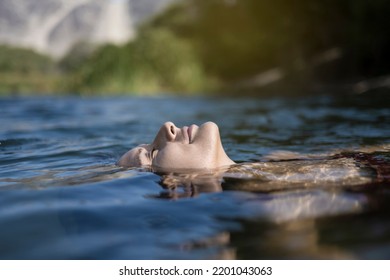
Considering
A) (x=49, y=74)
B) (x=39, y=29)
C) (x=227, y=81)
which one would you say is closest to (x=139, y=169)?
(x=39, y=29)

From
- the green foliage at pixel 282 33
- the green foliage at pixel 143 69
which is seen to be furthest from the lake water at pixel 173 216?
the green foliage at pixel 282 33

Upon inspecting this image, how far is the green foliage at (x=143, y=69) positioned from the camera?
16.0m

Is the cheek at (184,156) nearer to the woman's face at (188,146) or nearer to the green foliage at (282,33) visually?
the woman's face at (188,146)

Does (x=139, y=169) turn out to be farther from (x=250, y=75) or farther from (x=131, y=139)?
(x=250, y=75)

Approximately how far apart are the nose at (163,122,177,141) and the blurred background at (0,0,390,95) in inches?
215

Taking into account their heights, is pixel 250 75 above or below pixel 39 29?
above

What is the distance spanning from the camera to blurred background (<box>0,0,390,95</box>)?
1522 cm

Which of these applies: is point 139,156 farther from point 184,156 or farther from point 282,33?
point 282,33

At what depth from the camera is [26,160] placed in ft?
13.5

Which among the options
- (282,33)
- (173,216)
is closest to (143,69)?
(282,33)

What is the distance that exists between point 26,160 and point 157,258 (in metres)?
2.75

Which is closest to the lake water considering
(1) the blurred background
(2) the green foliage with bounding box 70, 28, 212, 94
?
(1) the blurred background

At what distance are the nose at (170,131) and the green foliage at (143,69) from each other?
43.0ft

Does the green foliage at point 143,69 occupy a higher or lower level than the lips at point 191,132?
higher
